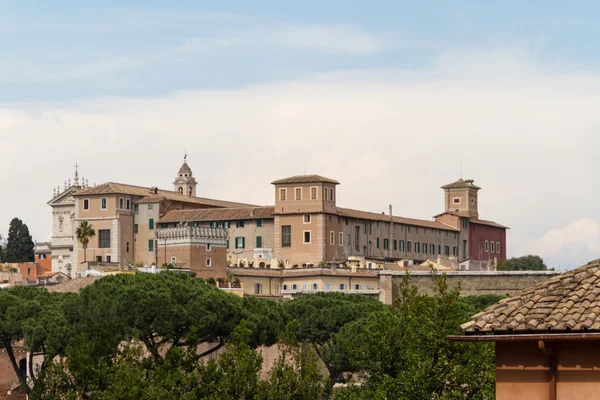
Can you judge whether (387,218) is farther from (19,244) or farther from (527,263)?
(19,244)

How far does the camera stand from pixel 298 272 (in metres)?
80.8

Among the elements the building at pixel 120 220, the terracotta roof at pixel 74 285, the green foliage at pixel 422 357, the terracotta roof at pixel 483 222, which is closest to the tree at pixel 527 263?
the terracotta roof at pixel 483 222

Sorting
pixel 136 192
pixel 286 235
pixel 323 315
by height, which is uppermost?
pixel 136 192

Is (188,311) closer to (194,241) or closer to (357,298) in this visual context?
(357,298)

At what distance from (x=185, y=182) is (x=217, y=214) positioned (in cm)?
2123

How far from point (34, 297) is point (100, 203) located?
4341 centimetres

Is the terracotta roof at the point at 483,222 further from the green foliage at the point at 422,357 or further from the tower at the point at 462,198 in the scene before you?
the green foliage at the point at 422,357

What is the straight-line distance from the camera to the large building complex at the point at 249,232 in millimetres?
84500

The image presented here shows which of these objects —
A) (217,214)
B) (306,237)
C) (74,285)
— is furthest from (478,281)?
(217,214)

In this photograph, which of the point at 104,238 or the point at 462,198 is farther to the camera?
the point at 462,198

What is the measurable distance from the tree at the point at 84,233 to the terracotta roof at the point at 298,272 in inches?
648

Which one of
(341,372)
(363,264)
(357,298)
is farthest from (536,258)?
(341,372)

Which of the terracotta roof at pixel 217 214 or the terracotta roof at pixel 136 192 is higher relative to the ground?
the terracotta roof at pixel 136 192

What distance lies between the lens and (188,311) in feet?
139
